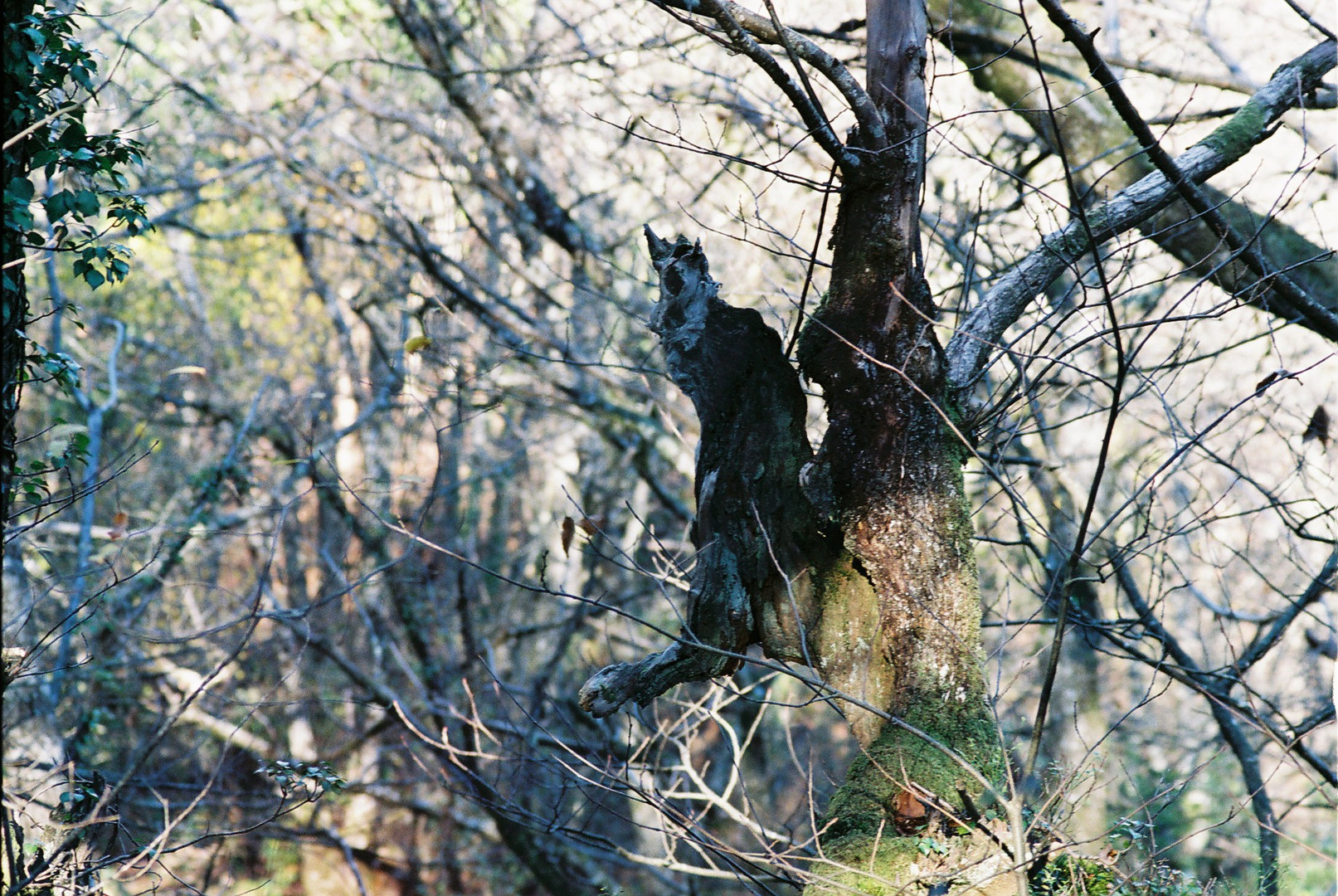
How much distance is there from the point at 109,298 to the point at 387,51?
377 centimetres

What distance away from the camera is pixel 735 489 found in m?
2.82

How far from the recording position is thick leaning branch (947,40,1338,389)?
2.88 meters

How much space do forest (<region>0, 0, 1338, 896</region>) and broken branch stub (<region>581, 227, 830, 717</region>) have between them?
1cm

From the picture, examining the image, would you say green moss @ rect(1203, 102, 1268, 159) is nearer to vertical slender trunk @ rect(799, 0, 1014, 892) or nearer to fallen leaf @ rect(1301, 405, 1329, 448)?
vertical slender trunk @ rect(799, 0, 1014, 892)

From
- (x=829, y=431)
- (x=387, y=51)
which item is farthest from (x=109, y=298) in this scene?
(x=829, y=431)

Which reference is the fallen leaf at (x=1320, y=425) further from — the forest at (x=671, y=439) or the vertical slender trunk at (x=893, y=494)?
the vertical slender trunk at (x=893, y=494)

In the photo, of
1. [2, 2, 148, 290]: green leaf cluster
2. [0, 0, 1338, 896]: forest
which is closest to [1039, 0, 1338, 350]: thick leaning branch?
[0, 0, 1338, 896]: forest

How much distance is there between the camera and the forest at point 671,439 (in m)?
2.71

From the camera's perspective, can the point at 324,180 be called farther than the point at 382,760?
No

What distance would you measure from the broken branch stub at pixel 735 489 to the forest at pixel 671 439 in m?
0.01

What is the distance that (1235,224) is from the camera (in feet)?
13.4

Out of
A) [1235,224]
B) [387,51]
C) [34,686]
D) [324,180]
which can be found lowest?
[34,686]

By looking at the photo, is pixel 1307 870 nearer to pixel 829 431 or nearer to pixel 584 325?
pixel 584 325

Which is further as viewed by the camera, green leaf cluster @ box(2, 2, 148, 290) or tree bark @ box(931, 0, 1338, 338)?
tree bark @ box(931, 0, 1338, 338)
